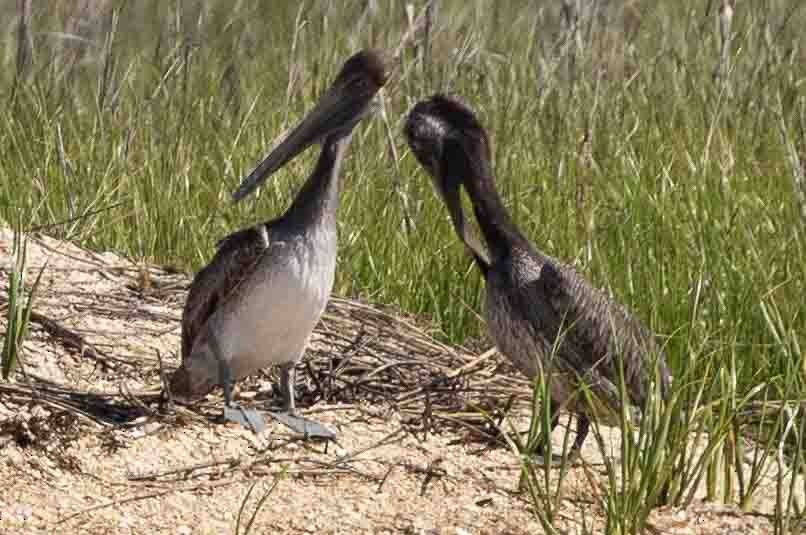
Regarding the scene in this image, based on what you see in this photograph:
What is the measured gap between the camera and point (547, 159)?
26.2 feet

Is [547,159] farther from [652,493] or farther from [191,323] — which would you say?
[652,493]

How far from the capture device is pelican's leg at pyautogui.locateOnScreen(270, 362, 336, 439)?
205 inches

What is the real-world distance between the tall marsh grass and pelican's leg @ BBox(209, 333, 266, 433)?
41.0 inches

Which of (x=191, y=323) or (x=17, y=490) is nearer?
(x=17, y=490)

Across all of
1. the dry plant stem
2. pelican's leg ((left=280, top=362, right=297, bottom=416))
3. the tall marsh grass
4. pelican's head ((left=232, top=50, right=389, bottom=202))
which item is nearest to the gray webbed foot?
pelican's leg ((left=280, top=362, right=297, bottom=416))

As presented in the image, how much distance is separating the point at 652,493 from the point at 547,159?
3.67 metres

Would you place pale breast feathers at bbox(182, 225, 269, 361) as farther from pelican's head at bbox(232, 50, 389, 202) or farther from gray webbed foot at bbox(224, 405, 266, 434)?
gray webbed foot at bbox(224, 405, 266, 434)

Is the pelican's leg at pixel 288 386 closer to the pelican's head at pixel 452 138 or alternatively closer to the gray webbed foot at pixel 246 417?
the gray webbed foot at pixel 246 417

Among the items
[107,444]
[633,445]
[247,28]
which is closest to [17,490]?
[107,444]

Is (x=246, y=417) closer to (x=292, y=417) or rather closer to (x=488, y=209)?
(x=292, y=417)

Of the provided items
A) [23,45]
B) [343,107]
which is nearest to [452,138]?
[343,107]

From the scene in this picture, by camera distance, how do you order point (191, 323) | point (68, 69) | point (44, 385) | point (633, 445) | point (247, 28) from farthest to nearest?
1. point (247, 28)
2. point (68, 69)
3. point (191, 323)
4. point (44, 385)
5. point (633, 445)

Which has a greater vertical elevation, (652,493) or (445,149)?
(445,149)

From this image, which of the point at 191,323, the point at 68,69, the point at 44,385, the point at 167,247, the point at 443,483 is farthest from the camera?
the point at 68,69
